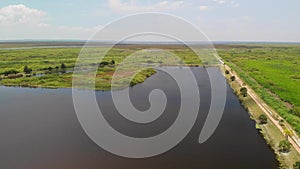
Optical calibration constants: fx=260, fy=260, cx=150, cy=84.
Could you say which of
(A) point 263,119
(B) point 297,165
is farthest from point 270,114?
(B) point 297,165

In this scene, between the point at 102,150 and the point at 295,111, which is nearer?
the point at 102,150

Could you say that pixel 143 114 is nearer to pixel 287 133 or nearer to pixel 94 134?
pixel 94 134

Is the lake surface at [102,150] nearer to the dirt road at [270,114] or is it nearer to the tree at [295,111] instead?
the dirt road at [270,114]

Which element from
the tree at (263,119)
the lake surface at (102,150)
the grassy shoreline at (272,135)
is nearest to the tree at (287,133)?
the grassy shoreline at (272,135)

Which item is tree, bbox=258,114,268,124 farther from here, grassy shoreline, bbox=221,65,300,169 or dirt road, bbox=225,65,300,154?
dirt road, bbox=225,65,300,154

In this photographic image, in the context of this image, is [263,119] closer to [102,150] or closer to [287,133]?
[287,133]

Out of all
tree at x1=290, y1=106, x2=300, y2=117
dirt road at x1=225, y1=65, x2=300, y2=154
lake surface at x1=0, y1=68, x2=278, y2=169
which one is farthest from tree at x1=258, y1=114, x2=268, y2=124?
tree at x1=290, y1=106, x2=300, y2=117

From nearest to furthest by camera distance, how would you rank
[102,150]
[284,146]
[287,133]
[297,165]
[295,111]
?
1. [297,165]
2. [284,146]
3. [102,150]
4. [287,133]
5. [295,111]

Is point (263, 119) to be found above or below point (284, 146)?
above
